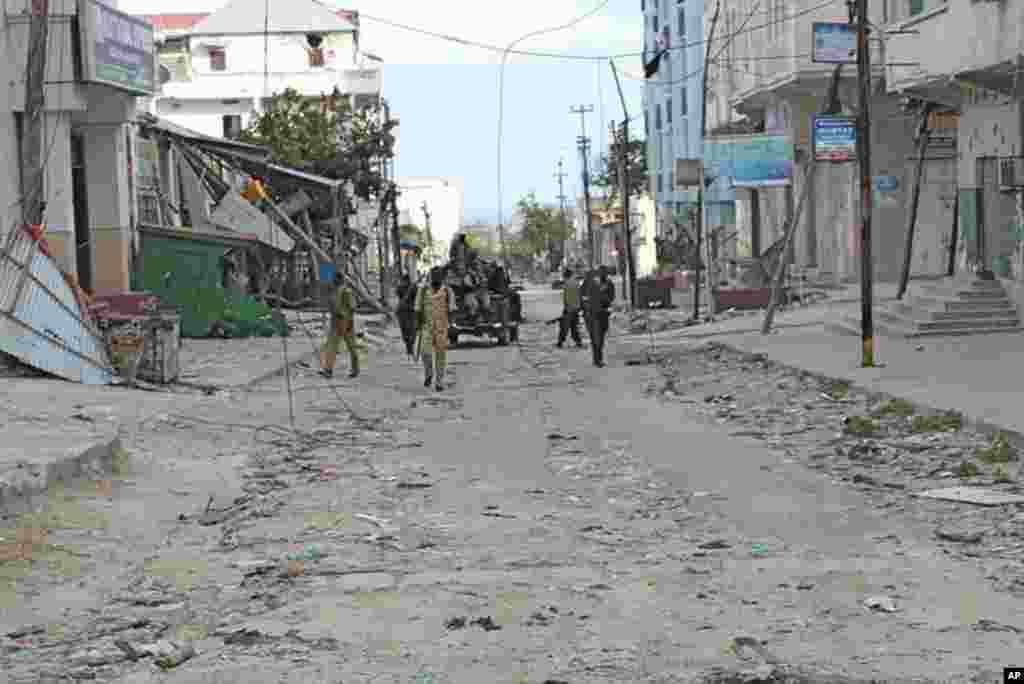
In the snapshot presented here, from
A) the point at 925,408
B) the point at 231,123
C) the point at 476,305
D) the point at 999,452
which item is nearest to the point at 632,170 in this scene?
the point at 231,123

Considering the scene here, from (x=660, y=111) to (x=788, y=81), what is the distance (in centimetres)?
4202

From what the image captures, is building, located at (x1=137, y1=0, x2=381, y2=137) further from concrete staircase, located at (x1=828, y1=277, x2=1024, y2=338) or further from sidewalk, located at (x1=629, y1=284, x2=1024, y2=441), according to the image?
concrete staircase, located at (x1=828, y1=277, x2=1024, y2=338)

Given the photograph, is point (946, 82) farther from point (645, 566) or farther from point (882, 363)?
point (645, 566)

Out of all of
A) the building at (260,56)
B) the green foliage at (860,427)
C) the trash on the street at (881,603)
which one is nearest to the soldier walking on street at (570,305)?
the green foliage at (860,427)

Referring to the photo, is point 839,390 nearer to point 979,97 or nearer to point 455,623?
point 979,97

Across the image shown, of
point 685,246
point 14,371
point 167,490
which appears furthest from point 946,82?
point 685,246

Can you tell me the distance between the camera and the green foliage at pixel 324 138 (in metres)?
57.3

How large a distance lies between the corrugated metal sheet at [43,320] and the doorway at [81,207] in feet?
37.0

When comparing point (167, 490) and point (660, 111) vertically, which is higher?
point (660, 111)

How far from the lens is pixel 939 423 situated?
50.1 feet

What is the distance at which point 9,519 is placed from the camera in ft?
34.3

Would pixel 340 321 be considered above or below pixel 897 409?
above

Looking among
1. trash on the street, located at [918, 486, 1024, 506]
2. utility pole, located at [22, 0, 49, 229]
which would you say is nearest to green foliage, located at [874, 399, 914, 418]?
trash on the street, located at [918, 486, 1024, 506]

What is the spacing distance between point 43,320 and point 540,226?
132782mm
